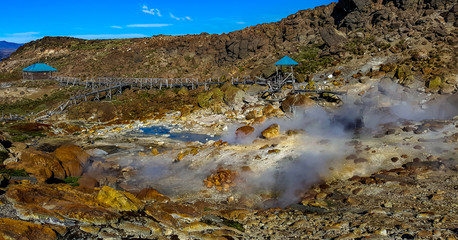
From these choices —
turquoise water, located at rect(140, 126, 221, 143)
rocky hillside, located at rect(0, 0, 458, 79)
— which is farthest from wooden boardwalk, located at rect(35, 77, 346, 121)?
turquoise water, located at rect(140, 126, 221, 143)

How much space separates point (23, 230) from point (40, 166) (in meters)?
10.4

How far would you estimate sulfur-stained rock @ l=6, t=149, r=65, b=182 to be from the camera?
19672mm

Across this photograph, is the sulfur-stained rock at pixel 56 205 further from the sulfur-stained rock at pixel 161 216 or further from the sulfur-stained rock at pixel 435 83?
the sulfur-stained rock at pixel 435 83

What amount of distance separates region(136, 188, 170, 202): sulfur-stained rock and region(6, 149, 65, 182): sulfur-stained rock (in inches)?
212

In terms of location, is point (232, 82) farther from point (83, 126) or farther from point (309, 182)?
point (309, 182)

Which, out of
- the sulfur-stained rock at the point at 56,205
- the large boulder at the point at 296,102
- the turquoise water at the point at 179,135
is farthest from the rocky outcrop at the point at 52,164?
the large boulder at the point at 296,102

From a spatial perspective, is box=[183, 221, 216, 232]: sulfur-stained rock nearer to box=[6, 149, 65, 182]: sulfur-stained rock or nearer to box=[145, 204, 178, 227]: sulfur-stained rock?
box=[145, 204, 178, 227]: sulfur-stained rock

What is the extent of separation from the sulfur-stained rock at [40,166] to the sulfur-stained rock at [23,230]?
844cm

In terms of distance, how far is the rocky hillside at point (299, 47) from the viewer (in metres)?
45.9

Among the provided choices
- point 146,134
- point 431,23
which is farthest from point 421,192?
point 431,23

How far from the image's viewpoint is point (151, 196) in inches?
734

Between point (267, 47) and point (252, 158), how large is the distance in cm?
4082

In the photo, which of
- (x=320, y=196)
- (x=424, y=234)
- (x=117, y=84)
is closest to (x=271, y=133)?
(x=320, y=196)

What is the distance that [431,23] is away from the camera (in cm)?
4812
